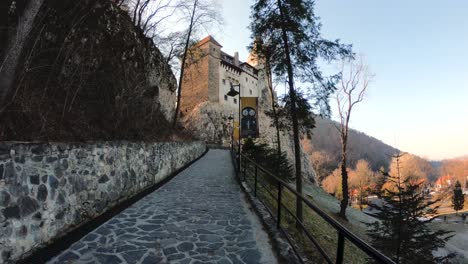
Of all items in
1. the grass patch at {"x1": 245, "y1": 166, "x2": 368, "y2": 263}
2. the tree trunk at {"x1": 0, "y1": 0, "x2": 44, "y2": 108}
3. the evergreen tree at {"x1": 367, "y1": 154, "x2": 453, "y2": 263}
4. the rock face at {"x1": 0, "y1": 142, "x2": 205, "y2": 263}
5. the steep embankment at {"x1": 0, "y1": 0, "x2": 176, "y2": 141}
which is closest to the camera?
the rock face at {"x1": 0, "y1": 142, "x2": 205, "y2": 263}

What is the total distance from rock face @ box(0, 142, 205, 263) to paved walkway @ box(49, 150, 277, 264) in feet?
1.45

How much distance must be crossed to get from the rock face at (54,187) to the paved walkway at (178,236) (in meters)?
0.44

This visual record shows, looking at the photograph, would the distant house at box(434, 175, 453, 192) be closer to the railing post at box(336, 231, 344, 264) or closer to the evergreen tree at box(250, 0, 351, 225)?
the evergreen tree at box(250, 0, 351, 225)

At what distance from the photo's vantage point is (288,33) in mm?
10328

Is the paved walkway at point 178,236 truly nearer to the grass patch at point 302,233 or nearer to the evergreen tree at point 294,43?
the grass patch at point 302,233

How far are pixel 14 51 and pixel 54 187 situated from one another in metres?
2.18

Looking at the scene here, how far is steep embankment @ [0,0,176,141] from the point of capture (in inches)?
169

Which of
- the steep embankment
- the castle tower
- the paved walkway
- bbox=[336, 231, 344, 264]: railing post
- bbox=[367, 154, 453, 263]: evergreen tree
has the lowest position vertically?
bbox=[367, 154, 453, 263]: evergreen tree

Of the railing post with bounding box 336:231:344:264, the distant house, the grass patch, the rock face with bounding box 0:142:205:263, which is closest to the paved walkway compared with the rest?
the rock face with bounding box 0:142:205:263

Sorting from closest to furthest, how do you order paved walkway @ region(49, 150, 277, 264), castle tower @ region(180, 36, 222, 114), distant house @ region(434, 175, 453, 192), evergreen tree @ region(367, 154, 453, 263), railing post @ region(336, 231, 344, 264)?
railing post @ region(336, 231, 344, 264)
paved walkway @ region(49, 150, 277, 264)
evergreen tree @ region(367, 154, 453, 263)
castle tower @ region(180, 36, 222, 114)
distant house @ region(434, 175, 453, 192)

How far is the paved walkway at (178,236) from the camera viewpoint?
12.6ft

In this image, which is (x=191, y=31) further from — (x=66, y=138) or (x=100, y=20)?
(x=66, y=138)

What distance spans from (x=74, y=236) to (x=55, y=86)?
3011mm

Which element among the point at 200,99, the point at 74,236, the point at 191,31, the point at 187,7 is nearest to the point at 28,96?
the point at 74,236
